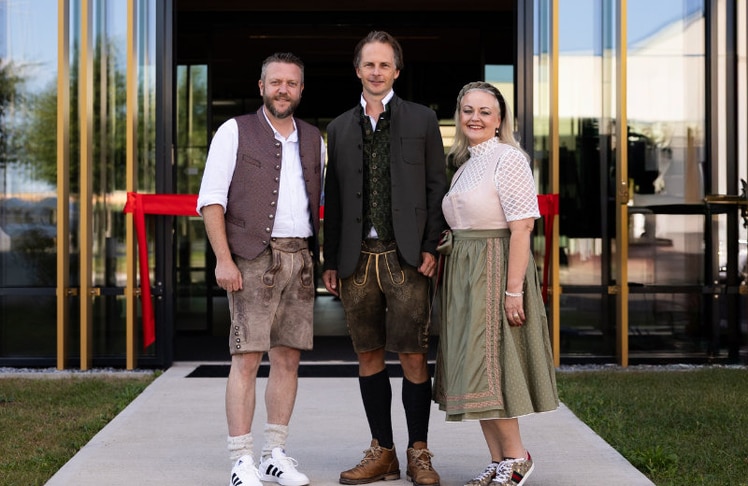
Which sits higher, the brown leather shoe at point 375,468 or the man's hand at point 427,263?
the man's hand at point 427,263

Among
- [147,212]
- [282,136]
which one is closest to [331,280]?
[282,136]

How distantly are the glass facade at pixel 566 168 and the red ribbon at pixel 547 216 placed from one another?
Answer: 0.07 meters

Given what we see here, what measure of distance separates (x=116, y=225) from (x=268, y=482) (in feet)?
11.7

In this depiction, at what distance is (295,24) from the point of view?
10734 mm

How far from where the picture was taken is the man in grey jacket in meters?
4.18

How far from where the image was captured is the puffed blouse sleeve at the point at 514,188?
396 centimetres

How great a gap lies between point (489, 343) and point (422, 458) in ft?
1.88

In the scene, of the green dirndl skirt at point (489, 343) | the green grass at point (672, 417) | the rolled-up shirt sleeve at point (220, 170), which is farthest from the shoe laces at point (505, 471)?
the rolled-up shirt sleeve at point (220, 170)

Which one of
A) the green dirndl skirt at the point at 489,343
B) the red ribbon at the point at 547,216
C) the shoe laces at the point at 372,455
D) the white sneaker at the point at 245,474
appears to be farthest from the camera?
the red ribbon at the point at 547,216

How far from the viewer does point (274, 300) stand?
4211mm

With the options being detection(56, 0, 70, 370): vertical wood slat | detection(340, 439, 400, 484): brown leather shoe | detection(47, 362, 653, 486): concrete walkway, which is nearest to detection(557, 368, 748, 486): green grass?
detection(47, 362, 653, 486): concrete walkway

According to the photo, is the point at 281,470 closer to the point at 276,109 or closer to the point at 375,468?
the point at 375,468

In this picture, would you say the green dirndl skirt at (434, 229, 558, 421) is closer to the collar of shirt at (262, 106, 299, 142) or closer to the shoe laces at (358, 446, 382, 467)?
the shoe laces at (358, 446, 382, 467)

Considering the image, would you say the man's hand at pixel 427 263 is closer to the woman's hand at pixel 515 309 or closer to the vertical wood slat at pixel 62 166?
the woman's hand at pixel 515 309
